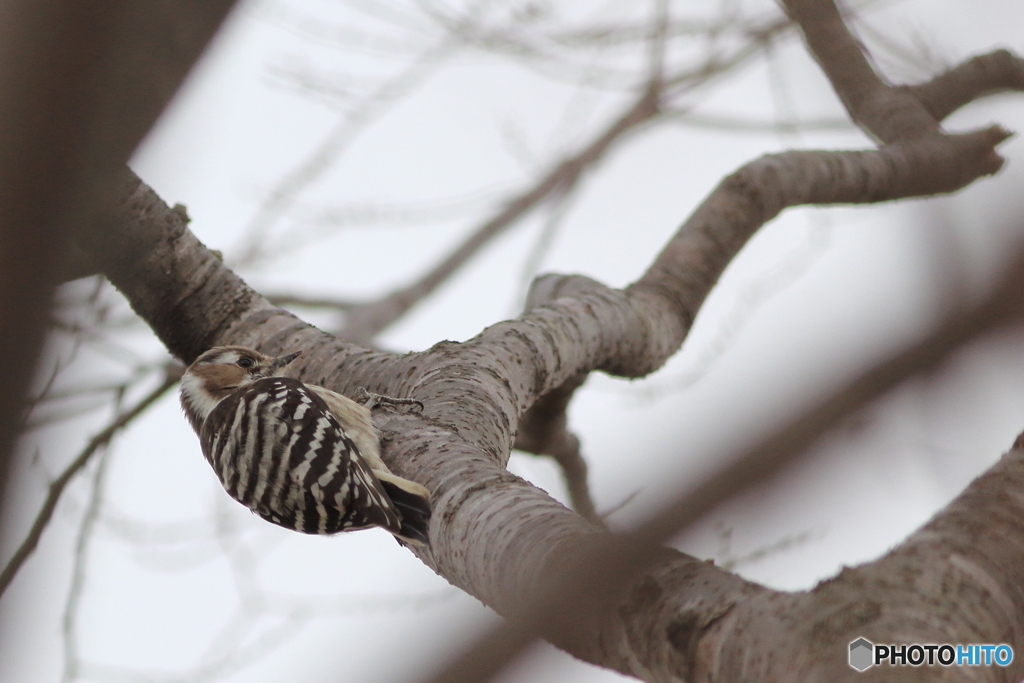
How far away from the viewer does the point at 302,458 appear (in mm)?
2754

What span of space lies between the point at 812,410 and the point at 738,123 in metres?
5.26

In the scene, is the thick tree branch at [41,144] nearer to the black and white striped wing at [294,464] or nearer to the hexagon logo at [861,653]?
the hexagon logo at [861,653]

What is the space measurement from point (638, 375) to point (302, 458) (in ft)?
4.32

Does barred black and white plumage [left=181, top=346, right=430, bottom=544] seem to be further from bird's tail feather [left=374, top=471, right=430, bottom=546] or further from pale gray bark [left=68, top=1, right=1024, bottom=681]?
pale gray bark [left=68, top=1, right=1024, bottom=681]

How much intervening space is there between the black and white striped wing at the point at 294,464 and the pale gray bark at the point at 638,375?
156 millimetres

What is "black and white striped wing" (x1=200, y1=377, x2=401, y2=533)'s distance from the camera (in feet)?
8.41

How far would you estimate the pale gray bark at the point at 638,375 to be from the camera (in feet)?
3.56

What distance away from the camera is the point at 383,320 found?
499 centimetres

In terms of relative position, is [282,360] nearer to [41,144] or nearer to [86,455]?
[86,455]

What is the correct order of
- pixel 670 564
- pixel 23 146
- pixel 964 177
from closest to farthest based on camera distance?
pixel 23 146
pixel 670 564
pixel 964 177

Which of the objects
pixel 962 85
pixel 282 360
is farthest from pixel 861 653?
pixel 962 85

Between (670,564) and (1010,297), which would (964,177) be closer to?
(670,564)

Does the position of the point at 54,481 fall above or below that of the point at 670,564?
below

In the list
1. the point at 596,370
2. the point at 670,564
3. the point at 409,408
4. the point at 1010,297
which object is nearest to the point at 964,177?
the point at 596,370
